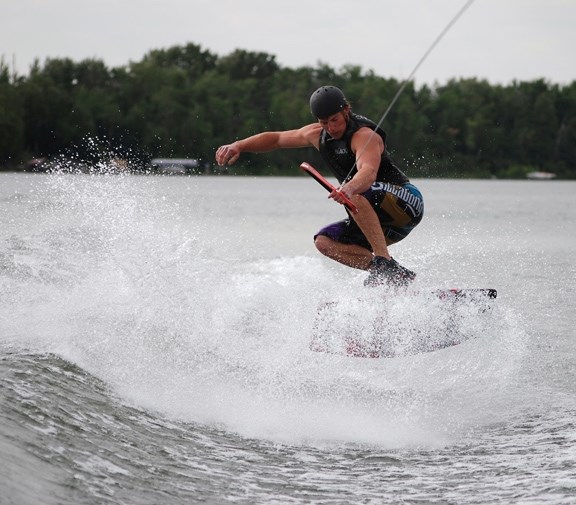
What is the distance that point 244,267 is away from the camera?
52.4 ft

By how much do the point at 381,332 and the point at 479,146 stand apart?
323 ft

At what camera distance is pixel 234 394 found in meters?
7.46

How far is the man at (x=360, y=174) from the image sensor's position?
7.65 m

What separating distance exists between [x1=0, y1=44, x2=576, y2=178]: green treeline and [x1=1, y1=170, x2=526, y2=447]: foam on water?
6740 cm

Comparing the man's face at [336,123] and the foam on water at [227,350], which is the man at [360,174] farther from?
the foam on water at [227,350]

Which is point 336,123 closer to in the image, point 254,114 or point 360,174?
point 360,174

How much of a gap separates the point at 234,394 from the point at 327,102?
2.30 m

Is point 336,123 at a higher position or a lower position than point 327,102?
lower

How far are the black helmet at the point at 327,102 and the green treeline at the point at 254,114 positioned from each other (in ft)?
228

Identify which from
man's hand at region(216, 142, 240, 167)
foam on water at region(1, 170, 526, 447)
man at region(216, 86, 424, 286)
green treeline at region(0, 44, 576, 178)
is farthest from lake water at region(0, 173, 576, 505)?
green treeline at region(0, 44, 576, 178)

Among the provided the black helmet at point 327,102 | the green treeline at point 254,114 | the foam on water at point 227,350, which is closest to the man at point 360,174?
the black helmet at point 327,102

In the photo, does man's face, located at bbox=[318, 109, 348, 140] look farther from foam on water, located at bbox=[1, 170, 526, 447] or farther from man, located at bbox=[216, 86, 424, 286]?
foam on water, located at bbox=[1, 170, 526, 447]

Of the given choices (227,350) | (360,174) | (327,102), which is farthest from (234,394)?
(327,102)

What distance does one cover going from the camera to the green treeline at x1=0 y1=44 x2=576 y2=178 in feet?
270
